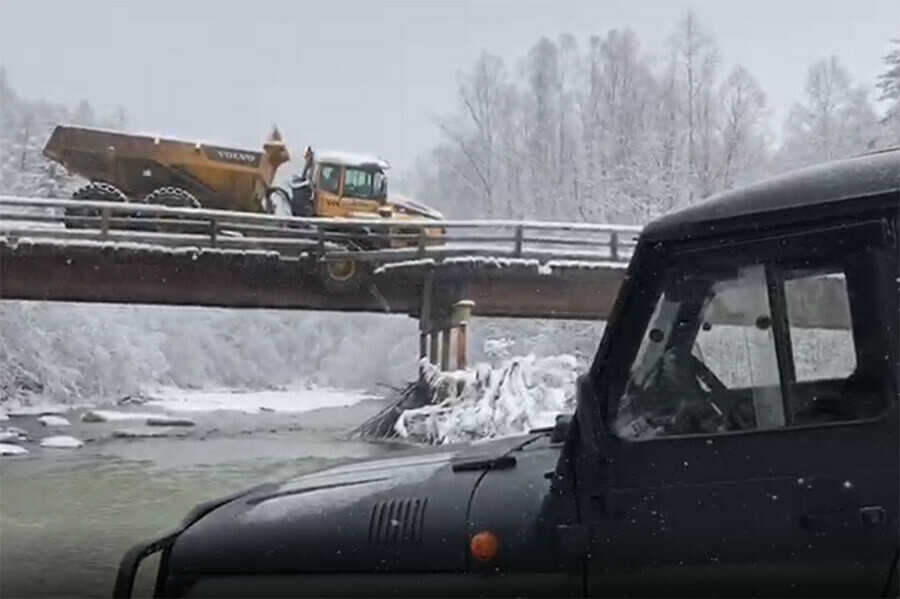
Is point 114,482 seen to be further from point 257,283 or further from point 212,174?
point 212,174

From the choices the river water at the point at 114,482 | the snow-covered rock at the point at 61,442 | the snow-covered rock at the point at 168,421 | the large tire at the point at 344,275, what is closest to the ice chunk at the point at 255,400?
the snow-covered rock at the point at 168,421

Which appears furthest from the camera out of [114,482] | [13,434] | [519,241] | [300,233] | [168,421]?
[168,421]

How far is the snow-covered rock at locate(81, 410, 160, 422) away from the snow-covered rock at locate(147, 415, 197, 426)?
0.69 meters

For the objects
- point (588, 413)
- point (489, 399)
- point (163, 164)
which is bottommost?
point (588, 413)

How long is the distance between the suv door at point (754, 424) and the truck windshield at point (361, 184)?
21.2m

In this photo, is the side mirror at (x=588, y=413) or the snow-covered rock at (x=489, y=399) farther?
the snow-covered rock at (x=489, y=399)

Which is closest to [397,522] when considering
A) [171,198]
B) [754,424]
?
[754,424]

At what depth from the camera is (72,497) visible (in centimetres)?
1099

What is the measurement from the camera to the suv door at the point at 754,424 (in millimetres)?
2145

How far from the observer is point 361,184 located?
2359 cm

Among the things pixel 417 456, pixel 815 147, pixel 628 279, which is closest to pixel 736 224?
pixel 628 279

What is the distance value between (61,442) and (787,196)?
57.8ft

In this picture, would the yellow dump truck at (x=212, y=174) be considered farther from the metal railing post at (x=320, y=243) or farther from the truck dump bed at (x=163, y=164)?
the metal railing post at (x=320, y=243)

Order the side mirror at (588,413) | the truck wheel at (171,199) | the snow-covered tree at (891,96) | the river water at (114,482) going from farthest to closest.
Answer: the truck wheel at (171,199) → the snow-covered tree at (891,96) → the river water at (114,482) → the side mirror at (588,413)
